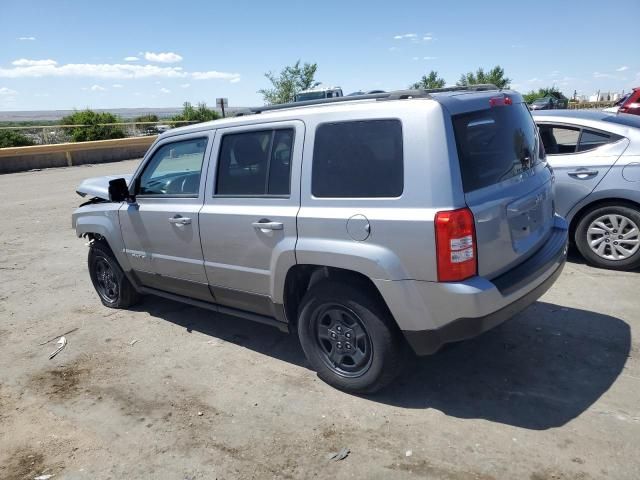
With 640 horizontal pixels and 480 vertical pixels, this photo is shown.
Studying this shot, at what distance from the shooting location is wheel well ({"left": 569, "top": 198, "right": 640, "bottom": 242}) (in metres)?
5.36

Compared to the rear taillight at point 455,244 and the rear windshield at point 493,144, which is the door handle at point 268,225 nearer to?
the rear taillight at point 455,244

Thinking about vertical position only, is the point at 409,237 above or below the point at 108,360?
above

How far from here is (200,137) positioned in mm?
4242

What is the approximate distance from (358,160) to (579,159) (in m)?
3.60

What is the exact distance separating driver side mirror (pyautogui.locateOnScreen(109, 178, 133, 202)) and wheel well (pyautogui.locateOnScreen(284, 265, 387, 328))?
2.06 metres

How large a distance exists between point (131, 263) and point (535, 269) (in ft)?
11.9

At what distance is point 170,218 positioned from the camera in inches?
171

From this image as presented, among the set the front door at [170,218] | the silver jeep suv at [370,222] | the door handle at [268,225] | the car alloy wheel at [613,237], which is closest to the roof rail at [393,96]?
the silver jeep suv at [370,222]

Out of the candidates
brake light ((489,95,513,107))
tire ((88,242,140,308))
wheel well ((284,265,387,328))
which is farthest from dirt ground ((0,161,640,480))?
brake light ((489,95,513,107))

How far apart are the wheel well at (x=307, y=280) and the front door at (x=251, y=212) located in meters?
0.11

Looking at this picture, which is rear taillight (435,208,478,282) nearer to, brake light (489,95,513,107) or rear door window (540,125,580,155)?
brake light (489,95,513,107)

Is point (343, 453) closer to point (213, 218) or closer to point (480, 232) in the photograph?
point (480, 232)

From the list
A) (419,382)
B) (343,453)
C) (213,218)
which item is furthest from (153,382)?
(419,382)

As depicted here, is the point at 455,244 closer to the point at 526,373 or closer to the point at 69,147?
the point at 526,373
